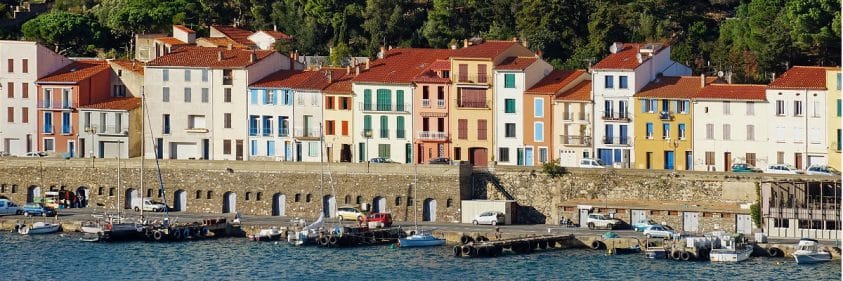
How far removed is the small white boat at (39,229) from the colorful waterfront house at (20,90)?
1009 cm

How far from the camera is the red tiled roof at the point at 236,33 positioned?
117294 mm

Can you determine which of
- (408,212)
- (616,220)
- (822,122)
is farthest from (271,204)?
(822,122)

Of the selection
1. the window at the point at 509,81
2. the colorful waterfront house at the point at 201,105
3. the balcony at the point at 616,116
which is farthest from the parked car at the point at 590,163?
the colorful waterfront house at the point at 201,105

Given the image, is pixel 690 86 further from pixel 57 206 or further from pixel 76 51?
pixel 76 51

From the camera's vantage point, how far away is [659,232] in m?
88.8

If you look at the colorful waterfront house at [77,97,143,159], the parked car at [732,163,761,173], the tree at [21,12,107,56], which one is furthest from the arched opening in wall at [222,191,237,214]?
the tree at [21,12,107,56]

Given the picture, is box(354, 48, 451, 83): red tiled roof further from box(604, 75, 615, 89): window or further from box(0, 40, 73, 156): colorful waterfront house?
box(0, 40, 73, 156): colorful waterfront house

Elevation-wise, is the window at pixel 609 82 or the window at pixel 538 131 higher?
the window at pixel 609 82

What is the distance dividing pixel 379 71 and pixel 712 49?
1756 cm

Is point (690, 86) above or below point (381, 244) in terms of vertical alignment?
above

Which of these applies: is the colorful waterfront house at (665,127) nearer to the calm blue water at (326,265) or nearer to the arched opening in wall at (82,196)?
the calm blue water at (326,265)

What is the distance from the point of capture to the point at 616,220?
91.8m

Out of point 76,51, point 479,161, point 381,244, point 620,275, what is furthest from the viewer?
point 76,51

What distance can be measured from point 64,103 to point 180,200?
27.0 feet
